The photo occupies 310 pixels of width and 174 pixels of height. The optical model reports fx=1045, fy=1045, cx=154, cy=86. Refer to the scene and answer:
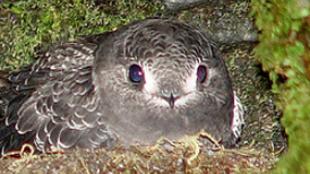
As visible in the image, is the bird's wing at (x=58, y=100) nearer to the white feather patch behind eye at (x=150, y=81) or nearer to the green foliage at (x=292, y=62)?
the white feather patch behind eye at (x=150, y=81)

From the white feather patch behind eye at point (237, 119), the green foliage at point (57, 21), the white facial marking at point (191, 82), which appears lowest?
the white feather patch behind eye at point (237, 119)

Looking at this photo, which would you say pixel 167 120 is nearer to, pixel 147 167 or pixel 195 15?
pixel 147 167

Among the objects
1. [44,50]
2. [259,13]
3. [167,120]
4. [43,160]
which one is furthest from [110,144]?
[259,13]

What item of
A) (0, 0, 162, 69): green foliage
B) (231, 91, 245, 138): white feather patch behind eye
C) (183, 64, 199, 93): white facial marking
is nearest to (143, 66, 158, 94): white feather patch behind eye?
(183, 64, 199, 93): white facial marking

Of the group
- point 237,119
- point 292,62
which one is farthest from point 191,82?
point 292,62

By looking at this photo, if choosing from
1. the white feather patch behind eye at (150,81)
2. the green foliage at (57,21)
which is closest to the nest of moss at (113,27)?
the green foliage at (57,21)

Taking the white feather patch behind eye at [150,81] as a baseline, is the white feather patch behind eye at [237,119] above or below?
below

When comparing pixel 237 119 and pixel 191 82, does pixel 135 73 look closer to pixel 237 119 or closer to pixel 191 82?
pixel 191 82
